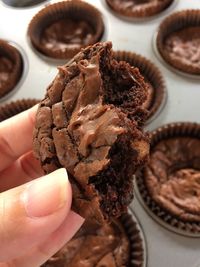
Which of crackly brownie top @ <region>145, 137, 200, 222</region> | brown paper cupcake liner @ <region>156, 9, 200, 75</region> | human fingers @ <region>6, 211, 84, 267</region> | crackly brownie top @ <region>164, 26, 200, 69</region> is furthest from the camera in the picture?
crackly brownie top @ <region>164, 26, 200, 69</region>

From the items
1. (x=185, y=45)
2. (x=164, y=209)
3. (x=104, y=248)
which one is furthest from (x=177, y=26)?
(x=104, y=248)

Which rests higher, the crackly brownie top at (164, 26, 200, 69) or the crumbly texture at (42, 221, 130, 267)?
the crackly brownie top at (164, 26, 200, 69)

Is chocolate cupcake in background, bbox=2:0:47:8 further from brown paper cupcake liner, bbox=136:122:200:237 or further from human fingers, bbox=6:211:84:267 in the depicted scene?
human fingers, bbox=6:211:84:267

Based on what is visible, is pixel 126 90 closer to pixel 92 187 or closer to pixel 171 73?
pixel 92 187

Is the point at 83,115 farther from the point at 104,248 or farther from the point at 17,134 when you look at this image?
the point at 104,248

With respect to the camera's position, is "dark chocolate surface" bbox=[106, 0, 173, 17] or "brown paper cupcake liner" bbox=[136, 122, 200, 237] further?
"dark chocolate surface" bbox=[106, 0, 173, 17]

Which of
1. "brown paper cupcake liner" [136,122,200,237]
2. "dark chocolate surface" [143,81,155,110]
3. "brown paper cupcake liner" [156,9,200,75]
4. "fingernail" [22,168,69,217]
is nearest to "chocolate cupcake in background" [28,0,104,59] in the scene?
"brown paper cupcake liner" [156,9,200,75]

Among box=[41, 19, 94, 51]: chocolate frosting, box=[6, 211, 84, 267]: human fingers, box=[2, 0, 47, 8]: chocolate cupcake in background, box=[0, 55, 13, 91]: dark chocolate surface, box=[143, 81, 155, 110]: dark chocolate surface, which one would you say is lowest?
box=[6, 211, 84, 267]: human fingers
